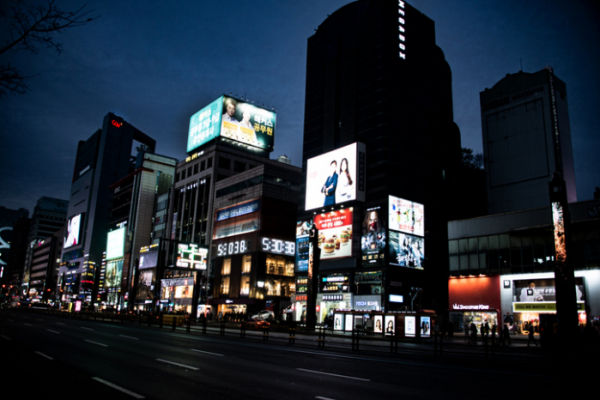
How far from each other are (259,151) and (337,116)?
124 feet

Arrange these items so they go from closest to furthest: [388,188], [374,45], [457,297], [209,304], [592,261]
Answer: [592,261], [457,297], [388,188], [374,45], [209,304]

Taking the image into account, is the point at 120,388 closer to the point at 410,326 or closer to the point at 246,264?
the point at 410,326

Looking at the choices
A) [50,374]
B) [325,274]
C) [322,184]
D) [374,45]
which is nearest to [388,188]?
[322,184]

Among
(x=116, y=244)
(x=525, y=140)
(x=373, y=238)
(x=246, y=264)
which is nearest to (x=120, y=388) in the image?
(x=373, y=238)

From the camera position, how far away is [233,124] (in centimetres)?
10588

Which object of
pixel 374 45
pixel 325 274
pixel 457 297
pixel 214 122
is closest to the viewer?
pixel 457 297

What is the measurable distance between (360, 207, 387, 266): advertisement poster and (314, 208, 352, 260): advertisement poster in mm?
2448

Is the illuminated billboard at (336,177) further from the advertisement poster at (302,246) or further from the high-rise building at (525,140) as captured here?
the high-rise building at (525,140)

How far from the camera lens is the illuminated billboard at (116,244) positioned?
135000 millimetres

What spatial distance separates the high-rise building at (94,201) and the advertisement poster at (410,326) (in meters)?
146

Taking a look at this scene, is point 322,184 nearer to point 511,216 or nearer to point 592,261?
point 511,216

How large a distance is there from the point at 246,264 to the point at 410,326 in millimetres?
50861

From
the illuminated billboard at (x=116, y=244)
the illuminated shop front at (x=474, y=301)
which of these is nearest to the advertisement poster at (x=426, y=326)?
the illuminated shop front at (x=474, y=301)

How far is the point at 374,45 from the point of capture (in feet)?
244
